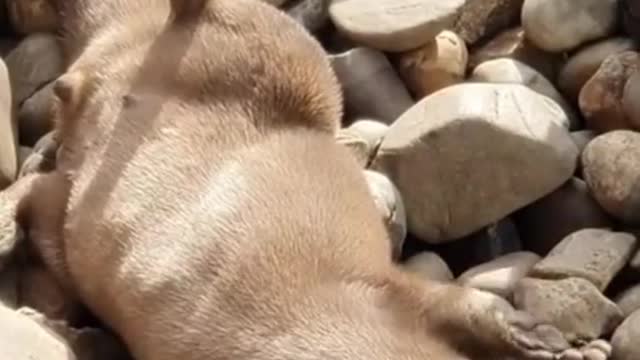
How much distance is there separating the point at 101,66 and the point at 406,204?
1.42 feet

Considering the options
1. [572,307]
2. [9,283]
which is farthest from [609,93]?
A: [9,283]

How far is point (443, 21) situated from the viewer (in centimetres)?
263

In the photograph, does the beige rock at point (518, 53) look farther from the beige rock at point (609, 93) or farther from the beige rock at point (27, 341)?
the beige rock at point (27, 341)

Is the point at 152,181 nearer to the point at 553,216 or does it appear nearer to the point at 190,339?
the point at 190,339

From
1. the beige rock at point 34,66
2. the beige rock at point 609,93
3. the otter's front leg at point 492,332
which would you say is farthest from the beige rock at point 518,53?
the otter's front leg at point 492,332

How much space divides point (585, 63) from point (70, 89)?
28.3 inches

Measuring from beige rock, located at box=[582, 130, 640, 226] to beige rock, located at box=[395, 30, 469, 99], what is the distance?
286mm

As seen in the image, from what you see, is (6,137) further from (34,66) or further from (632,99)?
(632,99)

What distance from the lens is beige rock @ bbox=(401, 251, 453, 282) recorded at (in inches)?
94.2

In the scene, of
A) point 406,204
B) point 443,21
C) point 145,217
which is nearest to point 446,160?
point 406,204

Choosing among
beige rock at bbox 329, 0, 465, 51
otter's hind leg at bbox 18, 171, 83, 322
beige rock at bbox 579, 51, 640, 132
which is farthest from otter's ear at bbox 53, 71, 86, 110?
beige rock at bbox 579, 51, 640, 132

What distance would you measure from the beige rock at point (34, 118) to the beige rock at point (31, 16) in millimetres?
113

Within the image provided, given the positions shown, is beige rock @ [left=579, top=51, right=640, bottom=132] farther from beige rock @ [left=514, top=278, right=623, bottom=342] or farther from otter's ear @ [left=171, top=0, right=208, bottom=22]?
otter's ear @ [left=171, top=0, right=208, bottom=22]

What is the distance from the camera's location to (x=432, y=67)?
2658 mm
